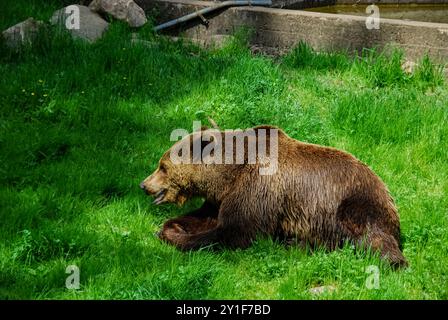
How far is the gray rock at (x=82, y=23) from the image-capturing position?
9047 mm

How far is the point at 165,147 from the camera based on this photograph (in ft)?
23.1

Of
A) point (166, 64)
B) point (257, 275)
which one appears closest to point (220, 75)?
point (166, 64)

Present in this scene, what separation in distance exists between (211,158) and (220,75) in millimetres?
2523

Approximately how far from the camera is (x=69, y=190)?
6219 millimetres

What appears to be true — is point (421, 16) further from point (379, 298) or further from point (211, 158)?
point (379, 298)
